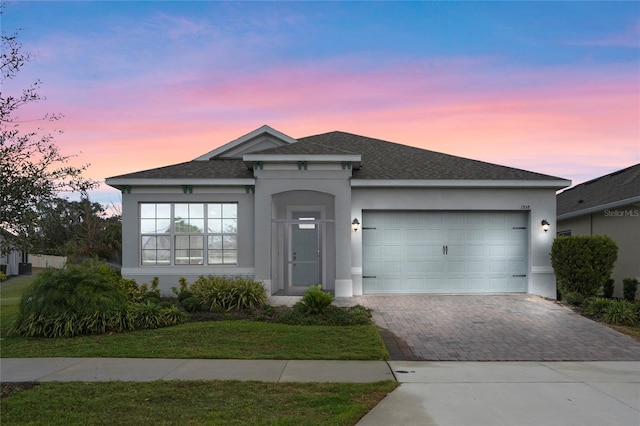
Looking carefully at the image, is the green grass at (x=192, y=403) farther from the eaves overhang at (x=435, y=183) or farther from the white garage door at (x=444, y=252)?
the eaves overhang at (x=435, y=183)

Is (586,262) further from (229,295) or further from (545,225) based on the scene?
(229,295)

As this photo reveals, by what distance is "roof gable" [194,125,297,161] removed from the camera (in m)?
18.4

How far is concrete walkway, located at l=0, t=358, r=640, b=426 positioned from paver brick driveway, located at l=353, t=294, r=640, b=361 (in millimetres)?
622

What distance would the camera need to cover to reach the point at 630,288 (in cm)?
1432

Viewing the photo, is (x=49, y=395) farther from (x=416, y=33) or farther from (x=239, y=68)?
(x=416, y=33)

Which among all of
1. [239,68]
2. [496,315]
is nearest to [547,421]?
[496,315]

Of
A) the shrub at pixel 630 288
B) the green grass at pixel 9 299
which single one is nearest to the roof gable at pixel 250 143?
the green grass at pixel 9 299

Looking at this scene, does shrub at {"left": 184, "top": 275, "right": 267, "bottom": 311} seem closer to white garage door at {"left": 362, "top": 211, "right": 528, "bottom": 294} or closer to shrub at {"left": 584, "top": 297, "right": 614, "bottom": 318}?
white garage door at {"left": 362, "top": 211, "right": 528, "bottom": 294}

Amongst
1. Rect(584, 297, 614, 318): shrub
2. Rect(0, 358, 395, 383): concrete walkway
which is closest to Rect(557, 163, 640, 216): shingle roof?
Rect(584, 297, 614, 318): shrub

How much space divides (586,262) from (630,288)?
2.49m

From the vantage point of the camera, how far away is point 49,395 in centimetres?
622

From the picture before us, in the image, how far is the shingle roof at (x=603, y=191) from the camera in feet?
53.3

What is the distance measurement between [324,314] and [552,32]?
32.5 ft

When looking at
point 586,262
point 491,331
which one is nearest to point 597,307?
point 586,262
